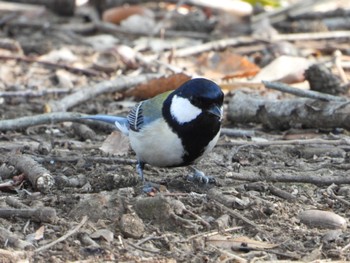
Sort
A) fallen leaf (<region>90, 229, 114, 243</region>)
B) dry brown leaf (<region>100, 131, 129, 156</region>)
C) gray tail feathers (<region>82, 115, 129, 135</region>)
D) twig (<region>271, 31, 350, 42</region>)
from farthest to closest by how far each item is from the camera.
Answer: twig (<region>271, 31, 350, 42</region>)
dry brown leaf (<region>100, 131, 129, 156</region>)
gray tail feathers (<region>82, 115, 129, 135</region>)
fallen leaf (<region>90, 229, 114, 243</region>)

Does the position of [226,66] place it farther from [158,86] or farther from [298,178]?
[298,178]

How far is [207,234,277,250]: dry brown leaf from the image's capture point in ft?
12.0

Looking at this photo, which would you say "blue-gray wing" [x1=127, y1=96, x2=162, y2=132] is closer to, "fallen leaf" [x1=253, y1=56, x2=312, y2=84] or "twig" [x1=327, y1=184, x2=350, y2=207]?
"twig" [x1=327, y1=184, x2=350, y2=207]

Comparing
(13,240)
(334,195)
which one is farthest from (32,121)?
(334,195)

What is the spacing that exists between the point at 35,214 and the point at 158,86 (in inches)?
101

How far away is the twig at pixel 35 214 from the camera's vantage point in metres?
3.80

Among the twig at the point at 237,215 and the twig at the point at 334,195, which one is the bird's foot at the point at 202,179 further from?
the twig at the point at 334,195

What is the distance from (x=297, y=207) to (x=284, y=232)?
0.97 feet

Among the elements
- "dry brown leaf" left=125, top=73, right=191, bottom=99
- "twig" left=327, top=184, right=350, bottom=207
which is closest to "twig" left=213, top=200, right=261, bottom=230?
"twig" left=327, top=184, right=350, bottom=207

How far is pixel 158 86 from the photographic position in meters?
6.26

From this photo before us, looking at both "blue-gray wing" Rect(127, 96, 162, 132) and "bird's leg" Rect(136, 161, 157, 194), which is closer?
"bird's leg" Rect(136, 161, 157, 194)

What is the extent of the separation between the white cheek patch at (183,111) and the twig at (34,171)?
682mm

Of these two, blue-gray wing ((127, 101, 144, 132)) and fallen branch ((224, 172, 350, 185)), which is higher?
blue-gray wing ((127, 101, 144, 132))

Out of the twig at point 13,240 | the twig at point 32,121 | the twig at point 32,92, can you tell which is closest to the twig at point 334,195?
the twig at point 13,240
